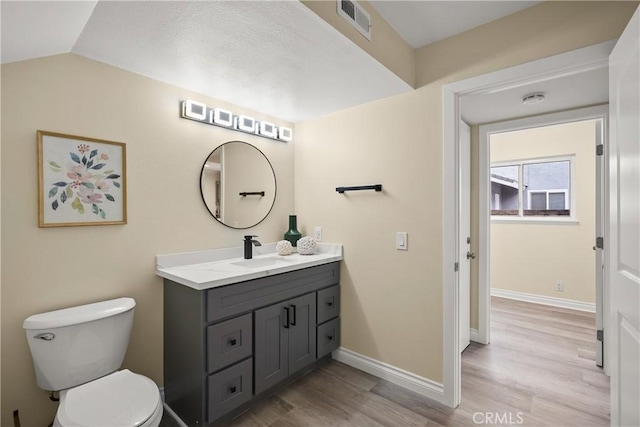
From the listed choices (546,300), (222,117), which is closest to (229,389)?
(222,117)

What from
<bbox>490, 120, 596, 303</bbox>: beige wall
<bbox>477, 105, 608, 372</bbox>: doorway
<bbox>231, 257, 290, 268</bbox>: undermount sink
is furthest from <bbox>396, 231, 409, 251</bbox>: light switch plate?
<bbox>490, 120, 596, 303</bbox>: beige wall

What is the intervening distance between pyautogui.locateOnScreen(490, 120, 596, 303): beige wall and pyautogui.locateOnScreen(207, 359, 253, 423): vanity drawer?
406 cm

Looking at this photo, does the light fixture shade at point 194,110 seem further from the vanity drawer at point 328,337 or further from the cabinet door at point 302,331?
the vanity drawer at point 328,337

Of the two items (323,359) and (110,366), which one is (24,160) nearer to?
(110,366)

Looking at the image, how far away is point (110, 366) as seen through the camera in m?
1.60

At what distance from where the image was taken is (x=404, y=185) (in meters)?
2.21

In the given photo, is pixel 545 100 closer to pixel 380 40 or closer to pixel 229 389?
pixel 380 40

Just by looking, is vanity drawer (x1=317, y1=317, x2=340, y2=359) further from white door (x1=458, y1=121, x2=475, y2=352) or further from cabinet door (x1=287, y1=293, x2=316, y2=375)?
white door (x1=458, y1=121, x2=475, y2=352)

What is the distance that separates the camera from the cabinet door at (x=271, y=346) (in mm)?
1913

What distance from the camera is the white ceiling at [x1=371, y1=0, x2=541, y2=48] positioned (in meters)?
1.70

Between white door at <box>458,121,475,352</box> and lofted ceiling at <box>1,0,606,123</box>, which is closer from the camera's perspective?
lofted ceiling at <box>1,0,606,123</box>

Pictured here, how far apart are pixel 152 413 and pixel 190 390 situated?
1.61 feet

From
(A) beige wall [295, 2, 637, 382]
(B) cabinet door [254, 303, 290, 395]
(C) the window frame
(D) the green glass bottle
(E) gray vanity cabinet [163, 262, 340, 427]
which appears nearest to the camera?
(E) gray vanity cabinet [163, 262, 340, 427]

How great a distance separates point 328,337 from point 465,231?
161 cm
